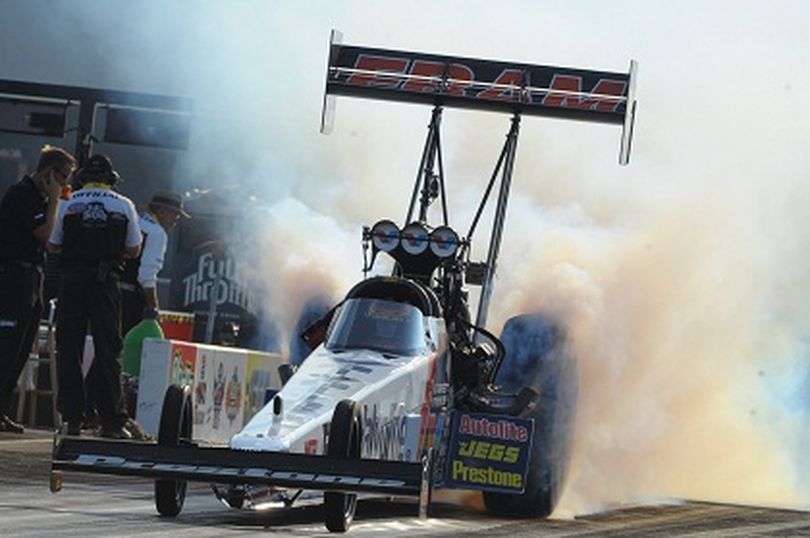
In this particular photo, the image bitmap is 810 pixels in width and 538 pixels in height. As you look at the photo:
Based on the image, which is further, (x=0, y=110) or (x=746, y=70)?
(x=0, y=110)

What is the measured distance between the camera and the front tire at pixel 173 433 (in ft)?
40.9

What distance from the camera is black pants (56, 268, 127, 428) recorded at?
16.3 metres

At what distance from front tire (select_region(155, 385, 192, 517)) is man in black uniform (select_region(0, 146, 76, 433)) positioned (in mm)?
4706

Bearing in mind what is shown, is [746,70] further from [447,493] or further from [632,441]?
[447,493]

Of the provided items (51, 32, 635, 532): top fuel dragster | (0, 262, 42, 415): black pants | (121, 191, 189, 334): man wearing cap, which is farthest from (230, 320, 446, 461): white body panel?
(0, 262, 42, 415): black pants

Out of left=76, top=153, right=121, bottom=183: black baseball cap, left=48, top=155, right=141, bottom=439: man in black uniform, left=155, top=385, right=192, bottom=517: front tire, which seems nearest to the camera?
left=155, top=385, right=192, bottom=517: front tire

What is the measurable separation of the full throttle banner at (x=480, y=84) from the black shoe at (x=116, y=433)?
3054 mm

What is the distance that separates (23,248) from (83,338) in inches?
49.6

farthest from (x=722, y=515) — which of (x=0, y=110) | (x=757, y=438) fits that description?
(x=0, y=110)

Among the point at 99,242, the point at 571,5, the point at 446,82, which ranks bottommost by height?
the point at 99,242

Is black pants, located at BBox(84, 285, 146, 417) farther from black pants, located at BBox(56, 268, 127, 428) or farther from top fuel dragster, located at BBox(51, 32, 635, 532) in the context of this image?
top fuel dragster, located at BBox(51, 32, 635, 532)

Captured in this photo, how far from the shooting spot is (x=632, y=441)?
57.4 ft

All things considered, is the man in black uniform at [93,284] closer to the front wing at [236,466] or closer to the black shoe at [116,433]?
the black shoe at [116,433]

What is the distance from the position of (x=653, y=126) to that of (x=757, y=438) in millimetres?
3619
